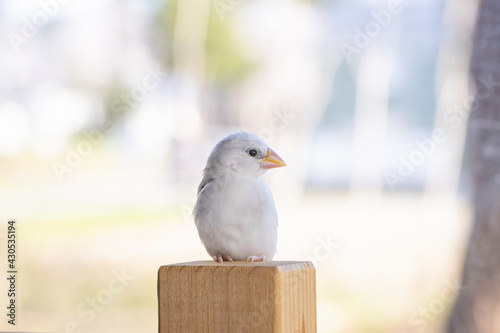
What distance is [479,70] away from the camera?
3.81 metres

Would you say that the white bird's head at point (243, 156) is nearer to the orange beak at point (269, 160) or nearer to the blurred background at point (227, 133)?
the orange beak at point (269, 160)

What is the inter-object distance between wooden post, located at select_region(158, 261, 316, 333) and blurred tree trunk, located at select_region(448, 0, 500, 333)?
10.9 ft

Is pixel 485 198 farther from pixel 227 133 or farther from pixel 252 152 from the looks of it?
pixel 252 152

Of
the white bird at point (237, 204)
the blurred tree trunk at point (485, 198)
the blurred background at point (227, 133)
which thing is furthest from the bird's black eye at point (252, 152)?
the blurred tree trunk at point (485, 198)

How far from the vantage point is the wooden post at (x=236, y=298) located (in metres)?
0.75

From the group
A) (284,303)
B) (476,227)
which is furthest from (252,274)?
(476,227)

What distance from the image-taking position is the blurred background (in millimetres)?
4027

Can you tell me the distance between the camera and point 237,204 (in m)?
1.23

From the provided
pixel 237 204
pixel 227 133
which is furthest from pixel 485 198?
pixel 237 204

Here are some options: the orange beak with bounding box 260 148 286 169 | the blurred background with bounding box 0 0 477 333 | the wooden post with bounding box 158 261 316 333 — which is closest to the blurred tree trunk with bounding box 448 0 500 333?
the blurred background with bounding box 0 0 477 333

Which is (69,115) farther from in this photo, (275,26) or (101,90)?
(275,26)

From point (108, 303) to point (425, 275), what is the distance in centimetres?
243

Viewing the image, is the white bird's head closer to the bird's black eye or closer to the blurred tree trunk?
the bird's black eye

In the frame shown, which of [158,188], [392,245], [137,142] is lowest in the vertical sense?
[392,245]
